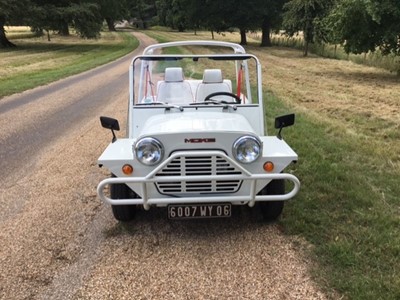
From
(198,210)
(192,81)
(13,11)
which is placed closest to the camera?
(198,210)

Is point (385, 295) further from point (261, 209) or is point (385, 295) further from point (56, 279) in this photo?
point (56, 279)

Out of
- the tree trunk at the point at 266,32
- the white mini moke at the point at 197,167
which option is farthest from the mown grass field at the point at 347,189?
the tree trunk at the point at 266,32

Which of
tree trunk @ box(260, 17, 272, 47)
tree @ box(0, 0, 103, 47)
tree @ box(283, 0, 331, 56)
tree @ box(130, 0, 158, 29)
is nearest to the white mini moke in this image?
tree @ box(283, 0, 331, 56)

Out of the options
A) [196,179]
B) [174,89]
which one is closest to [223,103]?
[174,89]

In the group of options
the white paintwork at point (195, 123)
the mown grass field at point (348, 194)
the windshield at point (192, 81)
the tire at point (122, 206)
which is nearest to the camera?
the mown grass field at point (348, 194)

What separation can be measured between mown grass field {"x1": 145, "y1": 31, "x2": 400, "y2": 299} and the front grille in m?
0.85

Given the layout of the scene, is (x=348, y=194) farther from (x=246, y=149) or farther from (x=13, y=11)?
(x=13, y=11)

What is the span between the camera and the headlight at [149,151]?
3.80m

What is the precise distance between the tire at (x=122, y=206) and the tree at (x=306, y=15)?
87.3 ft

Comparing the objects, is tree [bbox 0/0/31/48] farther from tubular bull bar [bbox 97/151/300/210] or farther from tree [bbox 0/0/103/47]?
tubular bull bar [bbox 97/151/300/210]

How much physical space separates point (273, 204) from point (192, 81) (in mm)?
1975

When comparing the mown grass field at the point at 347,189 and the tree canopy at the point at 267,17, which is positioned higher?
the tree canopy at the point at 267,17

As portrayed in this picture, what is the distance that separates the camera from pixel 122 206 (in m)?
4.26

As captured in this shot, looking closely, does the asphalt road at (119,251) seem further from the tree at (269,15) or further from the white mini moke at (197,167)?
the tree at (269,15)
